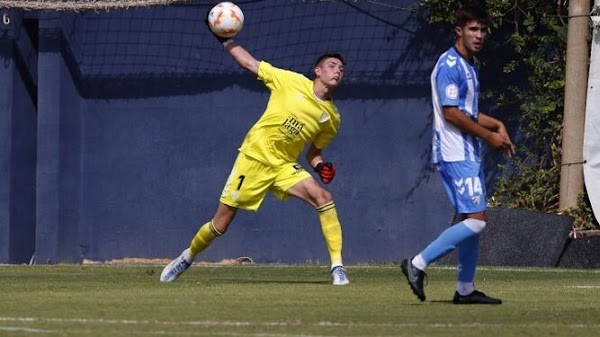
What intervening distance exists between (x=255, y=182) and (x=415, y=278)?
104 inches

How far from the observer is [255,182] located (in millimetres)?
11961

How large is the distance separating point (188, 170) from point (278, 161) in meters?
6.19

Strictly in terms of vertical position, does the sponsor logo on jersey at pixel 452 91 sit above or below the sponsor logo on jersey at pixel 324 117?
above

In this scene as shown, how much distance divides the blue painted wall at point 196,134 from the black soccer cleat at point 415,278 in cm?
752

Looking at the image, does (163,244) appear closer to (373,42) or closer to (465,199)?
(373,42)

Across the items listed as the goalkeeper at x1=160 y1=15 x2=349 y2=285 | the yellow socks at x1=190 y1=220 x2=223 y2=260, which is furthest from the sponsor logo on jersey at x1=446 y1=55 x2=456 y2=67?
the yellow socks at x1=190 y1=220 x2=223 y2=260

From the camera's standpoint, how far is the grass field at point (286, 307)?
25.4 feet

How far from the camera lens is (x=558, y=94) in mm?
16656

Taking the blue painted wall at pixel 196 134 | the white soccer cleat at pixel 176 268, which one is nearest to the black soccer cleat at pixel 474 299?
the white soccer cleat at pixel 176 268

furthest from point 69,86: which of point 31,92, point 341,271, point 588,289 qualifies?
point 588,289

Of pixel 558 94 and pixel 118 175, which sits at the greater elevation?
pixel 558 94

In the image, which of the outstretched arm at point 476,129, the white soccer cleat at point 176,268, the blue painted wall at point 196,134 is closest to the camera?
the outstretched arm at point 476,129

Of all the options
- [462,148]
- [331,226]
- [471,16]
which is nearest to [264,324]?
[462,148]

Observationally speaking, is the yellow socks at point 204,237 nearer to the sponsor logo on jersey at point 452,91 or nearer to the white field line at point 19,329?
the sponsor logo on jersey at point 452,91
